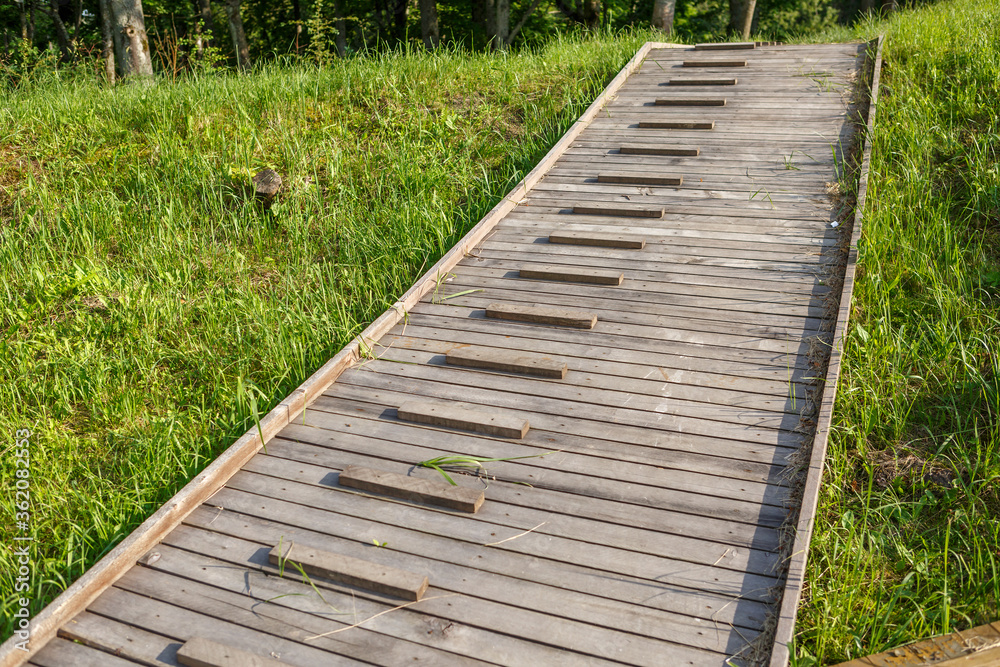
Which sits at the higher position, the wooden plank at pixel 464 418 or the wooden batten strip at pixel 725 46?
the wooden batten strip at pixel 725 46

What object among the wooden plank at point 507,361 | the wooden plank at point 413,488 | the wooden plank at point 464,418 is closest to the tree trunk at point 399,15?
the wooden plank at point 507,361

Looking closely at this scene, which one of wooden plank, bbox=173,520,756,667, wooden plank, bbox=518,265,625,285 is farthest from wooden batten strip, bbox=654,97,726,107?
wooden plank, bbox=173,520,756,667

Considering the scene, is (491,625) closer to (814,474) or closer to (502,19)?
(814,474)

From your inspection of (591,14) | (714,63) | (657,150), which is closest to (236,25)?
(591,14)

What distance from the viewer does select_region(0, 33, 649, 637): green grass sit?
3941 millimetres

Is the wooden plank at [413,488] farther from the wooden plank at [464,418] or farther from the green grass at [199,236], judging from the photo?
the green grass at [199,236]

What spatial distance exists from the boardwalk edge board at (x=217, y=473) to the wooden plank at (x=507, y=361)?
0.66m

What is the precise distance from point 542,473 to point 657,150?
4105 millimetres

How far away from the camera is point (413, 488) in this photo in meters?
3.40

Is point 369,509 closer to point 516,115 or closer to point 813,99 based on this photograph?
point 516,115

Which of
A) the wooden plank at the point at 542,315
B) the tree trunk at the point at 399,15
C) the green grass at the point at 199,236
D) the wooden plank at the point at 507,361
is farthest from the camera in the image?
the tree trunk at the point at 399,15

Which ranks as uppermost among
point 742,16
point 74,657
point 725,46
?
point 742,16

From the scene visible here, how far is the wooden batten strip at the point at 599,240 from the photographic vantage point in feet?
17.7

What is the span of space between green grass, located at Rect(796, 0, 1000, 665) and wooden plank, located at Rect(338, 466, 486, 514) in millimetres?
1431
